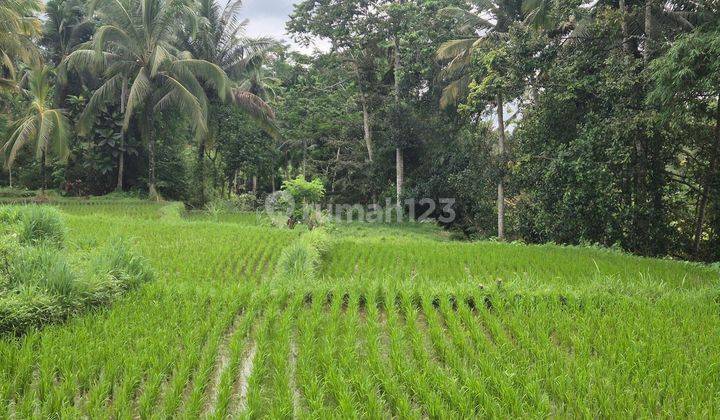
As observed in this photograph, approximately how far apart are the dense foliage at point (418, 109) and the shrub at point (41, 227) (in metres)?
7.41

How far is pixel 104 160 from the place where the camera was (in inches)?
665

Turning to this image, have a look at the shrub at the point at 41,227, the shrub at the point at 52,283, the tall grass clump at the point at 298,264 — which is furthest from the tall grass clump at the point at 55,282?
the tall grass clump at the point at 298,264

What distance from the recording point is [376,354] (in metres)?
3.03

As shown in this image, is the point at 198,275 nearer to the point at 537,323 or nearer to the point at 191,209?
the point at 537,323

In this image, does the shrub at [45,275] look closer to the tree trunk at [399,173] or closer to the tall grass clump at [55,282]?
the tall grass clump at [55,282]

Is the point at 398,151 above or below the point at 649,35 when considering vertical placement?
below

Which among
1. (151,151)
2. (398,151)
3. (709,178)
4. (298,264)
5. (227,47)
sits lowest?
(298,264)

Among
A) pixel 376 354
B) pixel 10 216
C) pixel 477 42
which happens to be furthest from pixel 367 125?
pixel 376 354

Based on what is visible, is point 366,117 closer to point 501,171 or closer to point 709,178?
point 501,171

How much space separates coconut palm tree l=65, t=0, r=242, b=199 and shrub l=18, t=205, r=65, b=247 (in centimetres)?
823

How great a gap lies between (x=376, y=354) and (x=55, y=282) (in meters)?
2.69

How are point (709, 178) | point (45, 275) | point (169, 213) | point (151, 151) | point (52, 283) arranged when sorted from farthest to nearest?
point (151, 151) → point (169, 213) → point (709, 178) → point (45, 275) → point (52, 283)

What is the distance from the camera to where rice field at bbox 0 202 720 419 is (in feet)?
8.16

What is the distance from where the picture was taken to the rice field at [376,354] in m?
2.49
